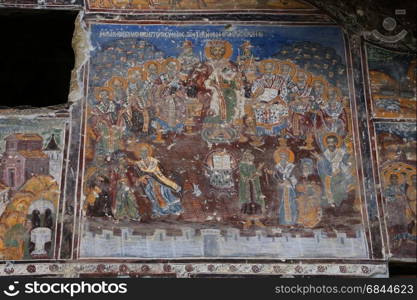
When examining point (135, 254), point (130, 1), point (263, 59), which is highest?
point (130, 1)

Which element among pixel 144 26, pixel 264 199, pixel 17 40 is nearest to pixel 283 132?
pixel 264 199

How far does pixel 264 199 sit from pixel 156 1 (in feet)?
7.95

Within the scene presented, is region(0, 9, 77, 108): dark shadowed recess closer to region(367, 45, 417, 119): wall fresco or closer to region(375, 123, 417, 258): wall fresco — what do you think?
region(367, 45, 417, 119): wall fresco

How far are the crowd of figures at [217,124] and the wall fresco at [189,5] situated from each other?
1.32ft

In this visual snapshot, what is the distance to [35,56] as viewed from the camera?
10.4 metres

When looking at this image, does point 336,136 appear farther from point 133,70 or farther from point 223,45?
point 133,70

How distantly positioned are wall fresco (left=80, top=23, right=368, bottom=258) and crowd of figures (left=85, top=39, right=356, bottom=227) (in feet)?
0.03

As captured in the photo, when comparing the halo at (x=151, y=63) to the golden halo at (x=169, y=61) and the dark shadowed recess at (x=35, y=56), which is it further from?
the dark shadowed recess at (x=35, y=56)

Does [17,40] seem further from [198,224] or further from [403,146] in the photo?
[403,146]

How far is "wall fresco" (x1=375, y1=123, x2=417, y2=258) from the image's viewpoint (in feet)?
26.6

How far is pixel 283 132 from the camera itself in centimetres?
852

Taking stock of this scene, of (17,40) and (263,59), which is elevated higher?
(17,40)

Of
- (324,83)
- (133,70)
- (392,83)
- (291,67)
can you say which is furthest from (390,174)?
(133,70)

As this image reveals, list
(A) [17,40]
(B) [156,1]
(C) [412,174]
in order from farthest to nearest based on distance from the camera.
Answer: (A) [17,40]
(B) [156,1]
(C) [412,174]
